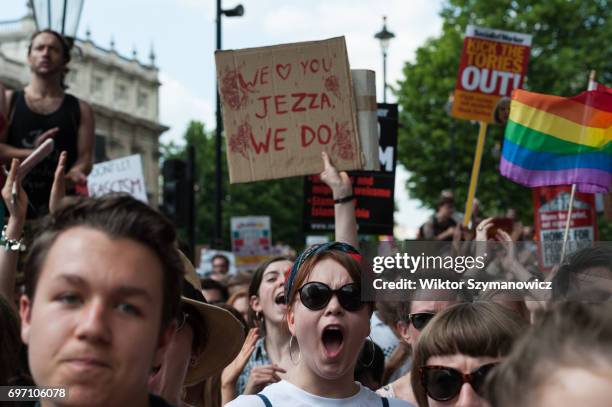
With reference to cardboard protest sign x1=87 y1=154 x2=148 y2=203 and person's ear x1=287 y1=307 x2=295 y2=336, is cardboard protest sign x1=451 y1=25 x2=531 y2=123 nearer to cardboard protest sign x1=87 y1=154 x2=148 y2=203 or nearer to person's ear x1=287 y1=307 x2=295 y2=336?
cardboard protest sign x1=87 y1=154 x2=148 y2=203

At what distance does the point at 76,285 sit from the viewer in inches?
77.0

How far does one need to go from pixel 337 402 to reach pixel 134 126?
69810 mm

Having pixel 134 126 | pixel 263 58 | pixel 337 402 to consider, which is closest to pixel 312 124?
pixel 263 58

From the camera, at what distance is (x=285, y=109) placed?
17.3 feet

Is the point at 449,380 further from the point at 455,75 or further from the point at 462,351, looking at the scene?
the point at 455,75

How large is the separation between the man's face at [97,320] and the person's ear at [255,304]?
357cm

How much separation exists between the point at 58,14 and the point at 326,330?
5.27 meters

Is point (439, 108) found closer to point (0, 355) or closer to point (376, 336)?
point (376, 336)

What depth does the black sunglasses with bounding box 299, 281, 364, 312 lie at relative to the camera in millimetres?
3688

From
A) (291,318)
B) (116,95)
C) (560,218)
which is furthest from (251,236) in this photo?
(116,95)

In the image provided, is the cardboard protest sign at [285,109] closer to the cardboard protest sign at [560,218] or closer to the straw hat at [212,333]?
the straw hat at [212,333]

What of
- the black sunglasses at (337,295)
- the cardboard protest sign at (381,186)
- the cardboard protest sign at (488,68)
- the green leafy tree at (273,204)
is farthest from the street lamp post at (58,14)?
the green leafy tree at (273,204)

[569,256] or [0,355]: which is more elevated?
[569,256]

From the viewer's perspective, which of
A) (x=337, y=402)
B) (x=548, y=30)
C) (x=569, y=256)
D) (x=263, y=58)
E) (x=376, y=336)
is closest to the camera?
(x=569, y=256)
